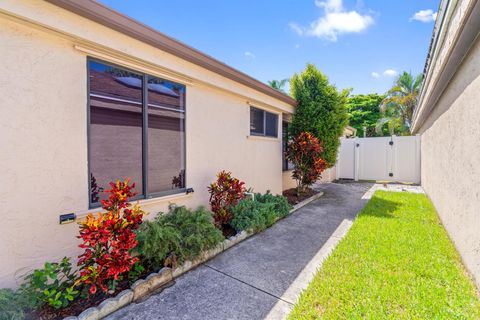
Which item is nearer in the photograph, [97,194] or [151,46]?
[97,194]

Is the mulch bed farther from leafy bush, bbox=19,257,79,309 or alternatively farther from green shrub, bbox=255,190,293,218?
Answer: leafy bush, bbox=19,257,79,309

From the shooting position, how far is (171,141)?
457 centimetres

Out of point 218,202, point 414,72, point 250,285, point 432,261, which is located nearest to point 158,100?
point 218,202

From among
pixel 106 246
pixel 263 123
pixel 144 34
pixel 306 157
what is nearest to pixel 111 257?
pixel 106 246

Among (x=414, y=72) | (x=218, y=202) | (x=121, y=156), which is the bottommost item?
(x=218, y=202)

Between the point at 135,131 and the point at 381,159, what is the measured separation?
1327 cm

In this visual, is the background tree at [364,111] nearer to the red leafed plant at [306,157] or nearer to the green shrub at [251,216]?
the red leafed plant at [306,157]

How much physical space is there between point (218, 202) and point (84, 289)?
274cm

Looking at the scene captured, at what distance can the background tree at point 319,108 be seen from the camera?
8.41 metres

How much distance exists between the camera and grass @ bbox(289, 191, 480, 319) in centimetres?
254

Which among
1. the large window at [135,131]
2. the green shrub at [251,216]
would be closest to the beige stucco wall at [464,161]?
the green shrub at [251,216]

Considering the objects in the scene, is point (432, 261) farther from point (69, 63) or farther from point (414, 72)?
point (414, 72)

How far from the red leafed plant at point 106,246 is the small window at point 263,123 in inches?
187

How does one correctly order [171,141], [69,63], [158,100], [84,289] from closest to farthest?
[84,289]
[69,63]
[158,100]
[171,141]
